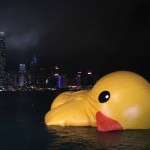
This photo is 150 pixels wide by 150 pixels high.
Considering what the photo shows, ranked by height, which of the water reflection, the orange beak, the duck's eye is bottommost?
the water reflection

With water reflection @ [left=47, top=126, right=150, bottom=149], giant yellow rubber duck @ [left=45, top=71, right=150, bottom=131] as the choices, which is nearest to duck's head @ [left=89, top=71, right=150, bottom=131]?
giant yellow rubber duck @ [left=45, top=71, right=150, bottom=131]

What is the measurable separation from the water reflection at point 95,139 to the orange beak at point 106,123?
0.33m

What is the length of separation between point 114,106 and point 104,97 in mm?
851

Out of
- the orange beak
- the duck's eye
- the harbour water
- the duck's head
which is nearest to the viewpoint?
the harbour water

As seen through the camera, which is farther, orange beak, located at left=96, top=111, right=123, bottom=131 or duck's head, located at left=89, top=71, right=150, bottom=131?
orange beak, located at left=96, top=111, right=123, bottom=131

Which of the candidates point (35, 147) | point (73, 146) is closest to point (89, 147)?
point (73, 146)

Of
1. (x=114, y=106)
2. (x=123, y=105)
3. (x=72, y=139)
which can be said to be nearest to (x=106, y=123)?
(x=114, y=106)

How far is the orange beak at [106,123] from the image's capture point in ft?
67.9

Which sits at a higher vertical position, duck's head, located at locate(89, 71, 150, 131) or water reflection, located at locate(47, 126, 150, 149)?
duck's head, located at locate(89, 71, 150, 131)

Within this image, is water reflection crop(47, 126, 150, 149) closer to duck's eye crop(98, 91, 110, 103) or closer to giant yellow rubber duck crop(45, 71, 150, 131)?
giant yellow rubber duck crop(45, 71, 150, 131)

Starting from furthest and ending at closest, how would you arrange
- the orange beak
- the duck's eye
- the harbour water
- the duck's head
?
the duck's eye < the orange beak < the duck's head < the harbour water

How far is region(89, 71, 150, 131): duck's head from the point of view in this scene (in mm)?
20453

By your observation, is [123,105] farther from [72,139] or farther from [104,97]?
[72,139]

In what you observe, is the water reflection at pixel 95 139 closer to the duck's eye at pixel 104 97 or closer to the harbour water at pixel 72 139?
the harbour water at pixel 72 139
